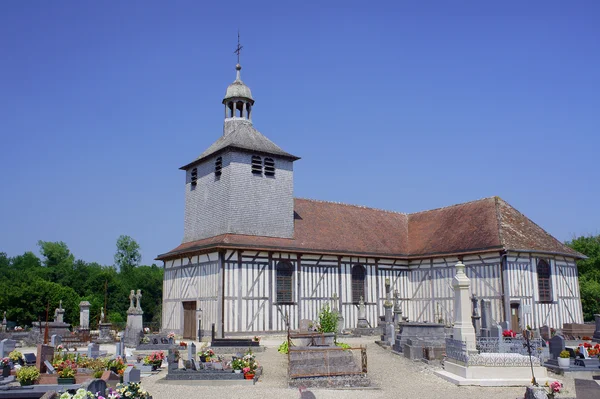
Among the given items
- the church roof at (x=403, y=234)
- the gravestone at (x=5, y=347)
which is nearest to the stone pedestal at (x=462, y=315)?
the church roof at (x=403, y=234)

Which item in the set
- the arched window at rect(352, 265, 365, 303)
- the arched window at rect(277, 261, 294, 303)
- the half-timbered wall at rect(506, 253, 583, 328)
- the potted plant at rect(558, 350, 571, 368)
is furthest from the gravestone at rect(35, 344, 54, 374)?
the half-timbered wall at rect(506, 253, 583, 328)

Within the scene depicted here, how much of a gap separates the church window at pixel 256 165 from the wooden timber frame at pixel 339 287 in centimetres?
394

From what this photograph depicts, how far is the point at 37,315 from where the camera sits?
37.9 m

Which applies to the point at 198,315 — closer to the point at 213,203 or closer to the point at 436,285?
the point at 213,203

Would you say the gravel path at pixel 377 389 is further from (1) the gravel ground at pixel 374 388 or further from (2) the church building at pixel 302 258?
(2) the church building at pixel 302 258

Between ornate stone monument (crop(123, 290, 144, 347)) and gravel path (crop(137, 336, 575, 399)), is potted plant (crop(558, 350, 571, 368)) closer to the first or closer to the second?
gravel path (crop(137, 336, 575, 399))

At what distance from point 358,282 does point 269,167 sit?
6687mm

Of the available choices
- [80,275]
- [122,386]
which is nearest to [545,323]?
[122,386]

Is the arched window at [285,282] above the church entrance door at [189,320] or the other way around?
above

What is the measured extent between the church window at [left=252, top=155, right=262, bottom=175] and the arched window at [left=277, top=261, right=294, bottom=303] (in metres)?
4.28

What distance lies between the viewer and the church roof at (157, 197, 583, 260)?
78.3 feet

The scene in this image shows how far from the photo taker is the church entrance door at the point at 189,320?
2370cm

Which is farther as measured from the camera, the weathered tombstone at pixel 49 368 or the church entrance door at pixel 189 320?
the church entrance door at pixel 189 320

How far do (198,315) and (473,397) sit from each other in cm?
1388
